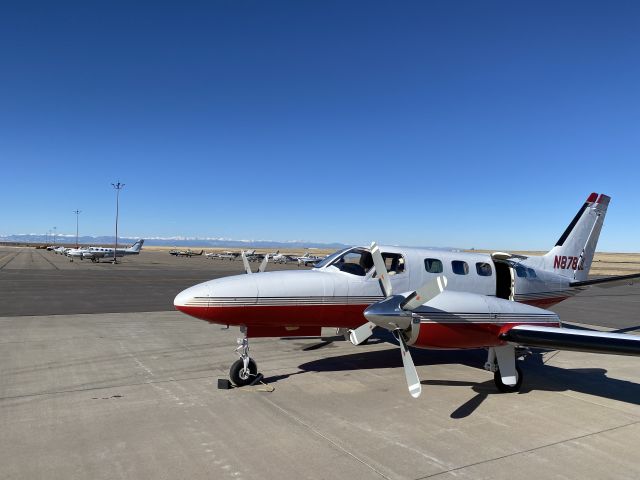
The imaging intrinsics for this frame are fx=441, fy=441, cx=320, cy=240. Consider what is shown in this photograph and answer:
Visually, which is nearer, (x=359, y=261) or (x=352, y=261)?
(x=359, y=261)

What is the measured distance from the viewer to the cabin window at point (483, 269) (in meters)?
10.7

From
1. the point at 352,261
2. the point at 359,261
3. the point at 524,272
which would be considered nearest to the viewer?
the point at 359,261

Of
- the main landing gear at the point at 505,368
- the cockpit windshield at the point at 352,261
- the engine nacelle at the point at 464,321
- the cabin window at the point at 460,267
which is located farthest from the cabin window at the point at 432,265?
the main landing gear at the point at 505,368

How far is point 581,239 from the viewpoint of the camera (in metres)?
13.1

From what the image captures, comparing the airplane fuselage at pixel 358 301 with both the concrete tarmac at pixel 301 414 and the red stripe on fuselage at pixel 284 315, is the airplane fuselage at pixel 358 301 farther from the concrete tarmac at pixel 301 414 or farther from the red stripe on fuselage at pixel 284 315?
the concrete tarmac at pixel 301 414

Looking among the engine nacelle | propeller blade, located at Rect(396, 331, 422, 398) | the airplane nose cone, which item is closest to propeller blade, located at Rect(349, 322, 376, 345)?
propeller blade, located at Rect(396, 331, 422, 398)

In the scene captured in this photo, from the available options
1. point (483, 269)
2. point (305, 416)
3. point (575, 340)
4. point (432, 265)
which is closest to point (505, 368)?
point (575, 340)

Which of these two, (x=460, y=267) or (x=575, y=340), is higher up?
(x=460, y=267)

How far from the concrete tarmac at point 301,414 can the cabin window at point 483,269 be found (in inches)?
87.4

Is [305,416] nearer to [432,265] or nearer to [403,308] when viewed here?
[403,308]

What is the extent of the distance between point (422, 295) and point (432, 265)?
2.82m

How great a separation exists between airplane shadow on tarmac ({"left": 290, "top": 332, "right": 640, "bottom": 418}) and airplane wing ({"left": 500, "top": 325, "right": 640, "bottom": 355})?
1.31 meters

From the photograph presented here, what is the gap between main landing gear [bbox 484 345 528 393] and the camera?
8312 mm

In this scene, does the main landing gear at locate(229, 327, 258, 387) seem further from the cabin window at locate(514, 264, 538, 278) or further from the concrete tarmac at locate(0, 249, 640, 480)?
the cabin window at locate(514, 264, 538, 278)
